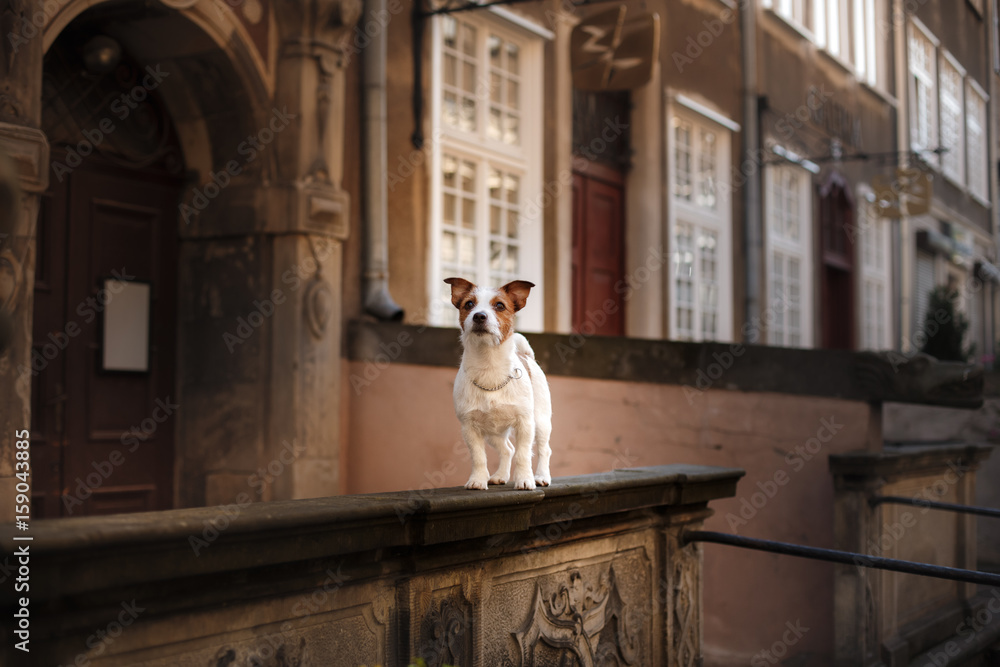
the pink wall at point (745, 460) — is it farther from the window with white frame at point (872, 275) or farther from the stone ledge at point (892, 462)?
the window with white frame at point (872, 275)

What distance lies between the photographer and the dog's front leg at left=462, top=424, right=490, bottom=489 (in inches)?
110

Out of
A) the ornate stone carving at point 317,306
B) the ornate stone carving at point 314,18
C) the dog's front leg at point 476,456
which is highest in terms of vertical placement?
the ornate stone carving at point 314,18

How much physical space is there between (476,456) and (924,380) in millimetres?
3261

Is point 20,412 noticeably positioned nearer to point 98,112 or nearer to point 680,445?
point 98,112

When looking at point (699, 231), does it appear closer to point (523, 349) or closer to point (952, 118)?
point (523, 349)

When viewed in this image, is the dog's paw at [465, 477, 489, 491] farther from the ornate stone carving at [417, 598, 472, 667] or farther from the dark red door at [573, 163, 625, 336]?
the dark red door at [573, 163, 625, 336]

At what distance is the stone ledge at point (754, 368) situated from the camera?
204 inches

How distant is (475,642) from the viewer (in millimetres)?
2732

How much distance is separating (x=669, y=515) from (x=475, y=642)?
1.10 m

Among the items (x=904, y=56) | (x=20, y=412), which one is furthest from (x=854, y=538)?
(x=904, y=56)

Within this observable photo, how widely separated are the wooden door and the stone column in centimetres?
80

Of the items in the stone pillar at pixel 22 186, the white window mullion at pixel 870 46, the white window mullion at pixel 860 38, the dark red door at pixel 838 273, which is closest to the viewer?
the stone pillar at pixel 22 186

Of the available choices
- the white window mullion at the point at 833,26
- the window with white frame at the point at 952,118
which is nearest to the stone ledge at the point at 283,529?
the white window mullion at the point at 833,26

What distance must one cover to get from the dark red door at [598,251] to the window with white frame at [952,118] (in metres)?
13.5
